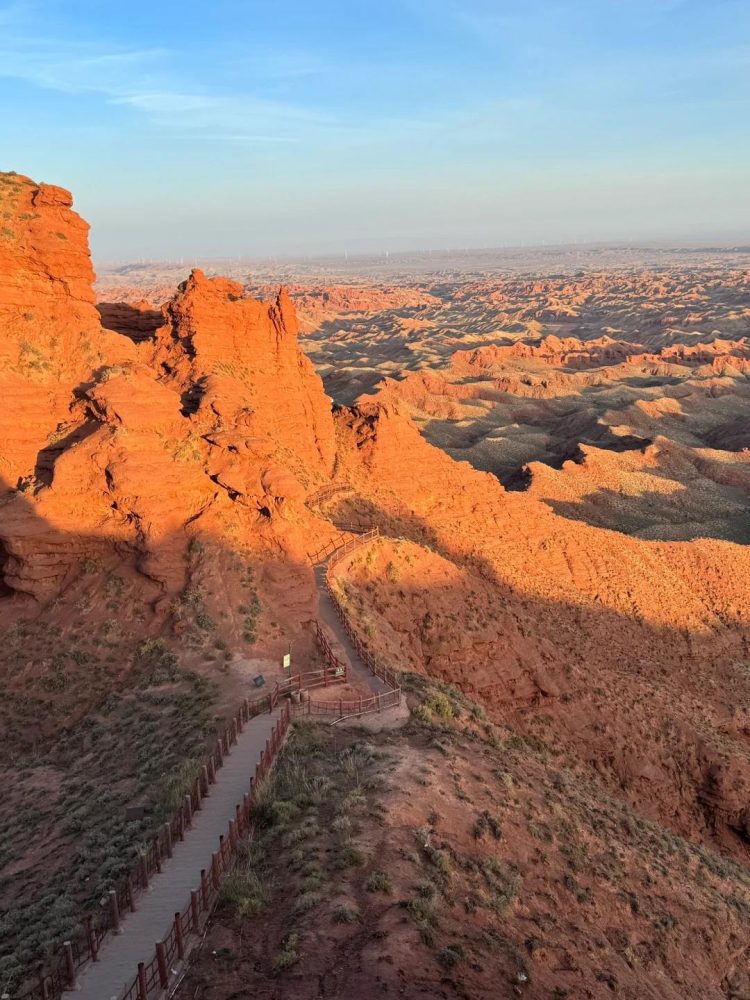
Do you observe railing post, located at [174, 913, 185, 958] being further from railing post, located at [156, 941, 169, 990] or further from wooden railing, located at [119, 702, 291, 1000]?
railing post, located at [156, 941, 169, 990]

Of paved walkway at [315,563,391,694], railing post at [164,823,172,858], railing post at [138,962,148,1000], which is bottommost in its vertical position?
paved walkway at [315,563,391,694]

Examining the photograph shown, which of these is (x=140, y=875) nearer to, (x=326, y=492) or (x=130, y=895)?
(x=130, y=895)

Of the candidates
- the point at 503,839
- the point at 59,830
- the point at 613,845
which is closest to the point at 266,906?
the point at 503,839

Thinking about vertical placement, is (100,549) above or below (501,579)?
above

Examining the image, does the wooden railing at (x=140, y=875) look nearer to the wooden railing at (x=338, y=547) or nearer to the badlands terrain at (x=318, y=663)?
the badlands terrain at (x=318, y=663)

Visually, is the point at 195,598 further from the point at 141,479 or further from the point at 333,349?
the point at 333,349

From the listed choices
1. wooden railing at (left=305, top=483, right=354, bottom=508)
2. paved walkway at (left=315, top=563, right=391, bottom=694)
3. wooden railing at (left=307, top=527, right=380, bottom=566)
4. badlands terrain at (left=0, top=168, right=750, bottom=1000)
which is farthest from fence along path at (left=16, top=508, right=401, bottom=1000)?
wooden railing at (left=305, top=483, right=354, bottom=508)
